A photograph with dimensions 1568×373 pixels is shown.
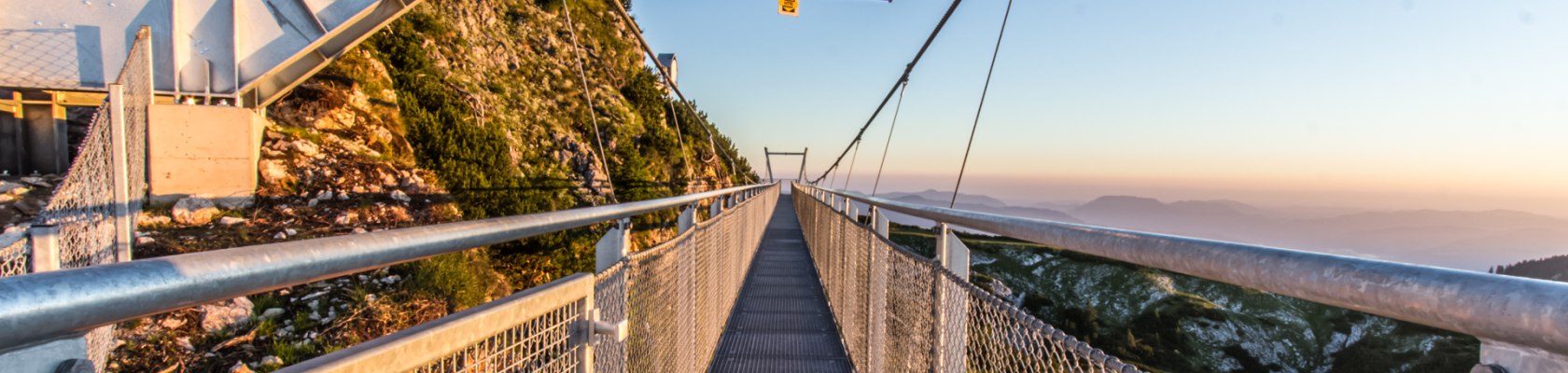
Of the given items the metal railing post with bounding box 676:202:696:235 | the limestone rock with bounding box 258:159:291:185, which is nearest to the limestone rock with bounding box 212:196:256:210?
the limestone rock with bounding box 258:159:291:185

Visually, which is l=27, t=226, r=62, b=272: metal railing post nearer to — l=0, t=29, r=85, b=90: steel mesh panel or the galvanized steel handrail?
the galvanized steel handrail

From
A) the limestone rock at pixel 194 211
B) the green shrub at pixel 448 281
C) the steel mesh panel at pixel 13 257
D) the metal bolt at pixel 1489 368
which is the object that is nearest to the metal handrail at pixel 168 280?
the metal bolt at pixel 1489 368

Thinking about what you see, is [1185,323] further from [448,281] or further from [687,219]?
[687,219]

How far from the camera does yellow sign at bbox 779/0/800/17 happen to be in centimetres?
1177

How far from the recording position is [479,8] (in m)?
23.3

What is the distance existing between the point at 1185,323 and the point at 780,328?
312 feet

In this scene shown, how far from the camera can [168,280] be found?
0.56 m

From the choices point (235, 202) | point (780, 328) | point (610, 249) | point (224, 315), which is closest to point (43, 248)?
point (610, 249)

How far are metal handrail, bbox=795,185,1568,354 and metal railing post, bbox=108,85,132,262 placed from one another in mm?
8598

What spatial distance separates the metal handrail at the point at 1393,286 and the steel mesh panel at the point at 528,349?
116cm

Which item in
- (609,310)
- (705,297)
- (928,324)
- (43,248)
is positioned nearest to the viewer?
(609,310)

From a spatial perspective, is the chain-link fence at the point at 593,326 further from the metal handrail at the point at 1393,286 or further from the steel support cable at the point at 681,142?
the steel support cable at the point at 681,142

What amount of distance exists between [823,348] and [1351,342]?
11174cm

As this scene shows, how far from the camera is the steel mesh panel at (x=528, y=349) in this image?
1260mm
